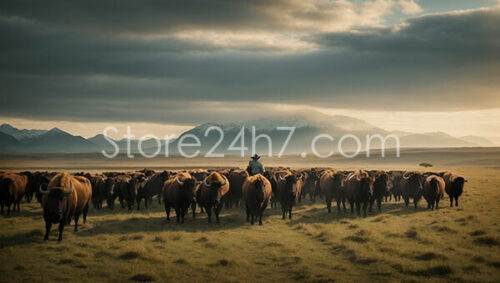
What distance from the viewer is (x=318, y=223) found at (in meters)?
17.4

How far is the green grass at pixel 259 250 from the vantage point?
971 cm

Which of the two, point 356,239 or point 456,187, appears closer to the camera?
point 356,239

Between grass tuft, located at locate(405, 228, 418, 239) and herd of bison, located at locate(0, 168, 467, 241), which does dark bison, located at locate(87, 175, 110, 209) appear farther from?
grass tuft, located at locate(405, 228, 418, 239)

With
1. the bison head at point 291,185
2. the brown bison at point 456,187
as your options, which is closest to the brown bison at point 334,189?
the bison head at point 291,185

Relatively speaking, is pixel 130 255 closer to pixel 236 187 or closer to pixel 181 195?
pixel 181 195

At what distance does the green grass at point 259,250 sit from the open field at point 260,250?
0.03m

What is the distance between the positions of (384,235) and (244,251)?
5629 millimetres

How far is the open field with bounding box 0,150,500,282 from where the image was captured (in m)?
9.70

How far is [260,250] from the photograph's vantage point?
40.6ft

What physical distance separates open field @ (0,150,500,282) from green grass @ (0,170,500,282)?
0.03 m

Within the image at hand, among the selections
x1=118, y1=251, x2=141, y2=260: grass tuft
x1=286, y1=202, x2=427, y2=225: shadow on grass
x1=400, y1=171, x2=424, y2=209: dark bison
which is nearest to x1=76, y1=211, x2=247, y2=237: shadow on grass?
x1=286, y1=202, x2=427, y2=225: shadow on grass

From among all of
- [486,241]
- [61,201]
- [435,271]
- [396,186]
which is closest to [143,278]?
[61,201]

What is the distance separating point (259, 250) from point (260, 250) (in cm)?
3

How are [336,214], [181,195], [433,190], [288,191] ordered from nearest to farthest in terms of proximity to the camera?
[181,195], [288,191], [336,214], [433,190]
